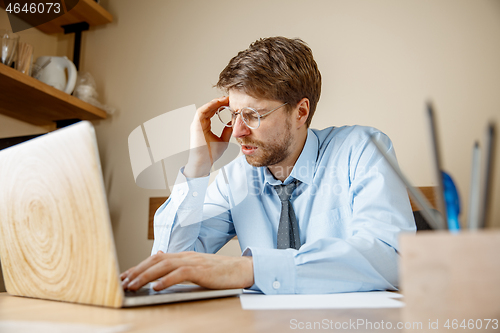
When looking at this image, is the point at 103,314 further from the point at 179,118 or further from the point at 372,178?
the point at 179,118

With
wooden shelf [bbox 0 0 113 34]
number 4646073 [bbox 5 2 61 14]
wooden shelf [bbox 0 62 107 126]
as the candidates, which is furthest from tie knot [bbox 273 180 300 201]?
number 4646073 [bbox 5 2 61 14]

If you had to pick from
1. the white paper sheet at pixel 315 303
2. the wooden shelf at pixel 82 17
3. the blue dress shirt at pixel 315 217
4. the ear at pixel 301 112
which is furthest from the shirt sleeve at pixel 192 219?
the wooden shelf at pixel 82 17

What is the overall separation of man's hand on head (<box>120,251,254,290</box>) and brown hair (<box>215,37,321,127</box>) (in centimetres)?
75

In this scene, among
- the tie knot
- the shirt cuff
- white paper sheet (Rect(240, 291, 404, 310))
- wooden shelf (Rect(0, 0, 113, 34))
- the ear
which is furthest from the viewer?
wooden shelf (Rect(0, 0, 113, 34))

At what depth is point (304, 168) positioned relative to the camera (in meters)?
1.20

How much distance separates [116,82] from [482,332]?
2283 mm

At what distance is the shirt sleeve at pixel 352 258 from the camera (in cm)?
64

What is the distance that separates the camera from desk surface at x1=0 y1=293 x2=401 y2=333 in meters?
0.36

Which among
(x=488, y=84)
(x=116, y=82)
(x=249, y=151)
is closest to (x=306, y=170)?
(x=249, y=151)

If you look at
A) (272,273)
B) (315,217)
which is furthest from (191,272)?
(315,217)

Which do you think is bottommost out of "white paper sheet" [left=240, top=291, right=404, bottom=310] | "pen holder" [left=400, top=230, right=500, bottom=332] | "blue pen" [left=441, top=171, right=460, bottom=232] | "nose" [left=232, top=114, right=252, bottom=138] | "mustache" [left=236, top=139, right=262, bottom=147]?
"white paper sheet" [left=240, top=291, right=404, bottom=310]

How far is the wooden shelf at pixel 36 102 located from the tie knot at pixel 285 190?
130cm

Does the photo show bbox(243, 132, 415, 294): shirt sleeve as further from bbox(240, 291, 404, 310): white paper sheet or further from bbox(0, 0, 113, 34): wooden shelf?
bbox(0, 0, 113, 34): wooden shelf

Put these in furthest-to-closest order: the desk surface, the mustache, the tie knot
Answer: the mustache < the tie knot < the desk surface
